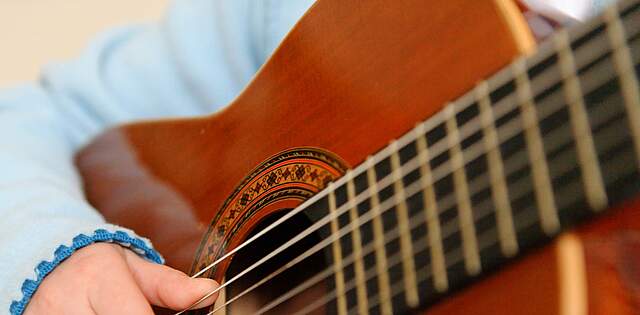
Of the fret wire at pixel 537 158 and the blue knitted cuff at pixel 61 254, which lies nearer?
the fret wire at pixel 537 158

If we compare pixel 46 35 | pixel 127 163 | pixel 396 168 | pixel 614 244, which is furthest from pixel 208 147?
pixel 46 35

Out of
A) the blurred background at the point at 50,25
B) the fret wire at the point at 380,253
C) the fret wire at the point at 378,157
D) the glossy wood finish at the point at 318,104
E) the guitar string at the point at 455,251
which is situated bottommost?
the guitar string at the point at 455,251

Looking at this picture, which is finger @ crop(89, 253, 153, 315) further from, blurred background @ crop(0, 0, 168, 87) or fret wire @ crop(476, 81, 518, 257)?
blurred background @ crop(0, 0, 168, 87)

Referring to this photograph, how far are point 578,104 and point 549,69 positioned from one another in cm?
2

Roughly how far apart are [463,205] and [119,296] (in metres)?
0.30

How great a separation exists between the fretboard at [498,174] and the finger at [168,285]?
0.14m

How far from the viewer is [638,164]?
0.96 ft

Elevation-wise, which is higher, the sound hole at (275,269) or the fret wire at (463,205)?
the sound hole at (275,269)

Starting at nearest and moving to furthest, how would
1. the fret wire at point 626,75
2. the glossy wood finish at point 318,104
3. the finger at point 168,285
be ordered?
1. the fret wire at point 626,75
2. the glossy wood finish at point 318,104
3. the finger at point 168,285

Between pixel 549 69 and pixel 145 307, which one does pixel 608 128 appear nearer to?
pixel 549 69

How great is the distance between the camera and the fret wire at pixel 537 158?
0.32 m

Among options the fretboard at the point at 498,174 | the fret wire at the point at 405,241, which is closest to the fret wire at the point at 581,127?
the fretboard at the point at 498,174

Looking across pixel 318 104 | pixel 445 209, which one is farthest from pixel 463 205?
pixel 318 104

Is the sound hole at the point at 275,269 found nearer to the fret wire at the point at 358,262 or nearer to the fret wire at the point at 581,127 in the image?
the fret wire at the point at 358,262
